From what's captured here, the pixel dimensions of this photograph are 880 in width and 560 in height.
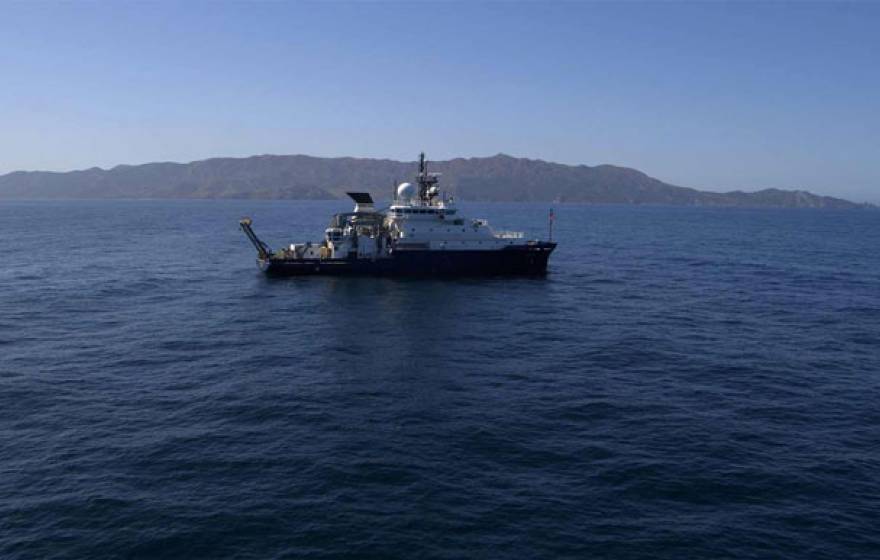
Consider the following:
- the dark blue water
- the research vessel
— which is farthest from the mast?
the dark blue water

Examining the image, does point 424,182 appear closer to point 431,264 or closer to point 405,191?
point 405,191

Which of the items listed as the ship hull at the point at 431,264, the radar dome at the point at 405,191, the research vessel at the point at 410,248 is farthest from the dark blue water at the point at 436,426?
the radar dome at the point at 405,191

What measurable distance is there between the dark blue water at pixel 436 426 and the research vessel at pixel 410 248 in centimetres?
1515

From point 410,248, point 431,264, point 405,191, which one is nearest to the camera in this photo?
point 431,264

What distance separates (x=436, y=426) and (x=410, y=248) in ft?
198

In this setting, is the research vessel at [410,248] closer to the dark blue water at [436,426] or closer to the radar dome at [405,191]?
the radar dome at [405,191]

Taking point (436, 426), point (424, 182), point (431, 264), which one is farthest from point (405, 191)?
point (436, 426)

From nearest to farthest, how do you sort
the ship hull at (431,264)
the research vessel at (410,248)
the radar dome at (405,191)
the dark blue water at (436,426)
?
1. the dark blue water at (436,426)
2. the ship hull at (431,264)
3. the research vessel at (410,248)
4. the radar dome at (405,191)

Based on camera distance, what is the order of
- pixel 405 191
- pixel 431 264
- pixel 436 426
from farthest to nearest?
1. pixel 405 191
2. pixel 431 264
3. pixel 436 426

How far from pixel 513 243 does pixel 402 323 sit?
38.0 metres

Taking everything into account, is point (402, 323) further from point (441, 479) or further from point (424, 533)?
point (424, 533)

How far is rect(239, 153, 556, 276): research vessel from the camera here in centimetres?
9519

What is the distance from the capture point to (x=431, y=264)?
316 ft

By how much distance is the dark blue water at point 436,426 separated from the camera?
2677 centimetres
